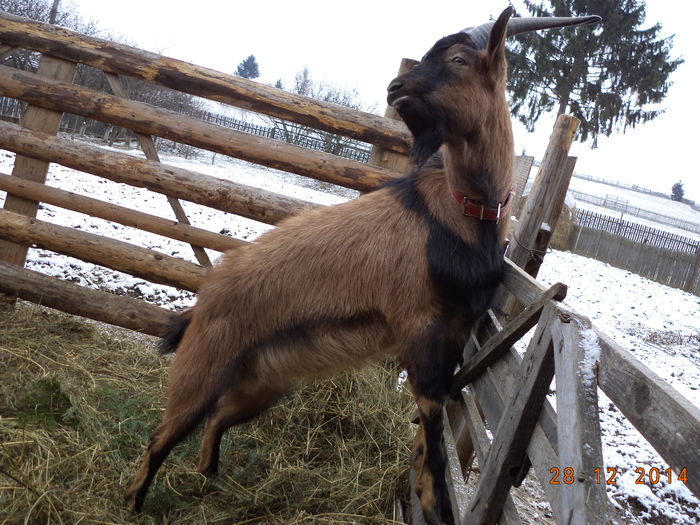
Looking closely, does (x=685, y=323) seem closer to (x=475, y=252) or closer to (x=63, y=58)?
(x=475, y=252)

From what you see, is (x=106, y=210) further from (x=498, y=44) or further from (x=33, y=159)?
(x=498, y=44)

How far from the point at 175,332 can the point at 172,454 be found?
89cm

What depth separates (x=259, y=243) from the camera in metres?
3.13

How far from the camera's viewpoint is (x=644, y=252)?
18.6 meters

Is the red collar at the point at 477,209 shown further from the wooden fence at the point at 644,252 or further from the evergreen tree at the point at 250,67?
the evergreen tree at the point at 250,67

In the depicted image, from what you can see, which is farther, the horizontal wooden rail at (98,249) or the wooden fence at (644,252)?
the wooden fence at (644,252)

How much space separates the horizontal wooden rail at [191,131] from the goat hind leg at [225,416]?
190cm

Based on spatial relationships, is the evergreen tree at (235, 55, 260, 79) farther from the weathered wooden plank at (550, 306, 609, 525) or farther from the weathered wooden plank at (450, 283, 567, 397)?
the weathered wooden plank at (550, 306, 609, 525)

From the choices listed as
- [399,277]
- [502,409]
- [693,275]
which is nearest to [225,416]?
[399,277]

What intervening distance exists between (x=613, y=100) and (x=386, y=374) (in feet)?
79.5

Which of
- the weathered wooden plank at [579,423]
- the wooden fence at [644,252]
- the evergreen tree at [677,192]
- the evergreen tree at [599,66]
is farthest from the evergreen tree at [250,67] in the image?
the weathered wooden plank at [579,423]

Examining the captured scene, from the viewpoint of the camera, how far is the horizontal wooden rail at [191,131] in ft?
14.6

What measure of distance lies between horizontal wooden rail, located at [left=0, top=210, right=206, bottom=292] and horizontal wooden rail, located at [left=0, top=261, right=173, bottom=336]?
27 centimetres

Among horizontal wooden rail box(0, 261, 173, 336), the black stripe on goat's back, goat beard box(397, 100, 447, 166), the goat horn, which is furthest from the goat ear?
horizontal wooden rail box(0, 261, 173, 336)
